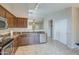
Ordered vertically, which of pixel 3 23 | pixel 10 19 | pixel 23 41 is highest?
pixel 10 19

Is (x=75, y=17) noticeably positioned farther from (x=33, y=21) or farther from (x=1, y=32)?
(x=1, y=32)

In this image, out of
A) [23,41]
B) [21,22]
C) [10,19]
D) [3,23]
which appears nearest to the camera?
[3,23]

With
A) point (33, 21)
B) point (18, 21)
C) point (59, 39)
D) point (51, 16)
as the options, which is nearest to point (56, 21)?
point (51, 16)

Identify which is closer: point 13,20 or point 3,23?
point 3,23

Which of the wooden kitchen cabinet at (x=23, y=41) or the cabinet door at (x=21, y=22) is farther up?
the cabinet door at (x=21, y=22)

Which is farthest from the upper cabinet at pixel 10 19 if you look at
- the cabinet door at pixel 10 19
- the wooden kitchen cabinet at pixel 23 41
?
the wooden kitchen cabinet at pixel 23 41

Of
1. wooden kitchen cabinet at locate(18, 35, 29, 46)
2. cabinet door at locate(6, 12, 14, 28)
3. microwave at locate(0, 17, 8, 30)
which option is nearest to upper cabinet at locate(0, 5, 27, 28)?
cabinet door at locate(6, 12, 14, 28)

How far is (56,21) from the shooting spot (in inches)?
154

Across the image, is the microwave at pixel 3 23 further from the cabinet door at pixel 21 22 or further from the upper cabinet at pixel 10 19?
the cabinet door at pixel 21 22

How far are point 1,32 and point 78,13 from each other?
3.03 m

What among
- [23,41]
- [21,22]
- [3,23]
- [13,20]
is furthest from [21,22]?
[23,41]

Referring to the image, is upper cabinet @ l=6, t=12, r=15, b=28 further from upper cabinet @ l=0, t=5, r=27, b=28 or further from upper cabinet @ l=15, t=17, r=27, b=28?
upper cabinet @ l=15, t=17, r=27, b=28

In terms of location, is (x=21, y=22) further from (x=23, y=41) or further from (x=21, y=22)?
(x=23, y=41)

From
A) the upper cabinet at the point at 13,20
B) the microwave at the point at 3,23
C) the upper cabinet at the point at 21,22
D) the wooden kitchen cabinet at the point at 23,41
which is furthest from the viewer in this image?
the wooden kitchen cabinet at the point at 23,41
